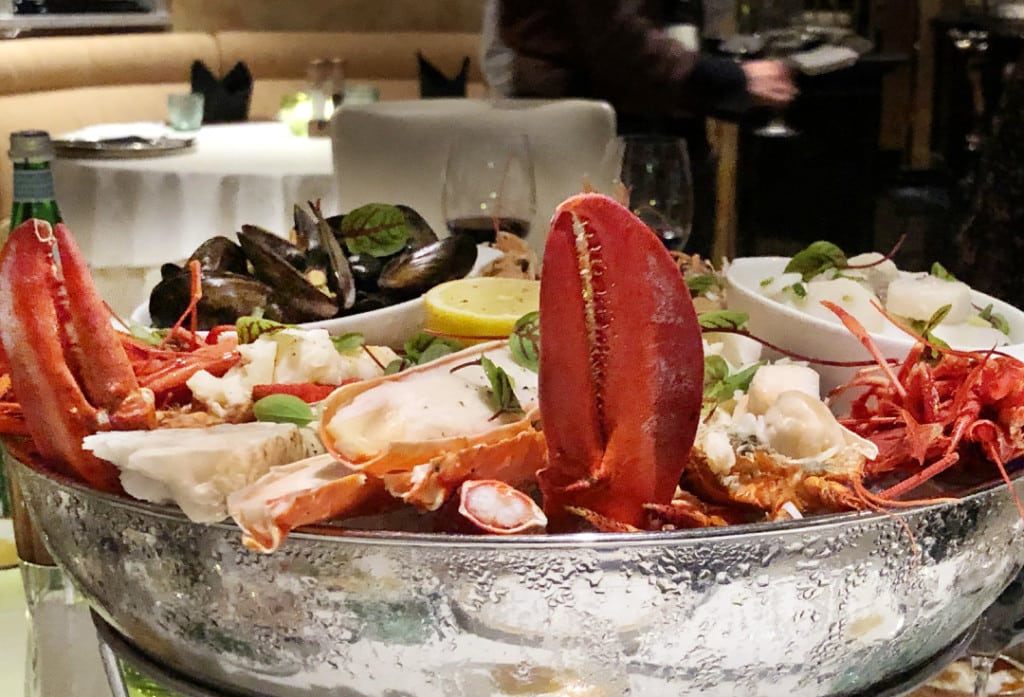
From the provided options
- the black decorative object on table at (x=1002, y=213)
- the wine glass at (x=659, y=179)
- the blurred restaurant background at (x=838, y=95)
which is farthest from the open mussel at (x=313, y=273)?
the blurred restaurant background at (x=838, y=95)

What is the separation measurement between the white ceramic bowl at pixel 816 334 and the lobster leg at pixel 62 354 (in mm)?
350

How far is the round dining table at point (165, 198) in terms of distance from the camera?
215cm

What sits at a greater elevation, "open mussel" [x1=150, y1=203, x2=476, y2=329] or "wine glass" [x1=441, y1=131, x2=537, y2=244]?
"open mussel" [x1=150, y1=203, x2=476, y2=329]

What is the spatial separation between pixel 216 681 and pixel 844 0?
5.45m

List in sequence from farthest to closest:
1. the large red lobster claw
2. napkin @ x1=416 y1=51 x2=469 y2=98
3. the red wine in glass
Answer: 1. napkin @ x1=416 y1=51 x2=469 y2=98
2. the red wine in glass
3. the large red lobster claw

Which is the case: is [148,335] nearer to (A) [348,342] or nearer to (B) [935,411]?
(A) [348,342]

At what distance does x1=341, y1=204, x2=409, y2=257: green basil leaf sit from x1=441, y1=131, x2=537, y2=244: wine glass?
26 cm

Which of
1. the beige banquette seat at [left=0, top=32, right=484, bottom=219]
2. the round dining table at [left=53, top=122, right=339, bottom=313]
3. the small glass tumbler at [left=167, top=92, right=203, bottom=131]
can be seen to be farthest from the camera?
the beige banquette seat at [left=0, top=32, right=484, bottom=219]

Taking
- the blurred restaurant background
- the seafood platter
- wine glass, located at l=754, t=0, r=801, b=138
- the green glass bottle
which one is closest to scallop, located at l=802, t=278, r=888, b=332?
the seafood platter

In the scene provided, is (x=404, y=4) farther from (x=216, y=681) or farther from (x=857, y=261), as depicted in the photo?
(x=216, y=681)

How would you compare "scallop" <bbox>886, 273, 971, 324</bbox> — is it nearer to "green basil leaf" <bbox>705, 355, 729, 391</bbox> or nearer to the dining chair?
"green basil leaf" <bbox>705, 355, 729, 391</bbox>

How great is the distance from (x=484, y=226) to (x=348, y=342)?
52cm

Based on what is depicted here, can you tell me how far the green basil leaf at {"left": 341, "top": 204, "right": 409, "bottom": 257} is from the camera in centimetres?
76

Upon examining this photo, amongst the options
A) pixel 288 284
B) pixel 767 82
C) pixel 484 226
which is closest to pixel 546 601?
pixel 288 284
